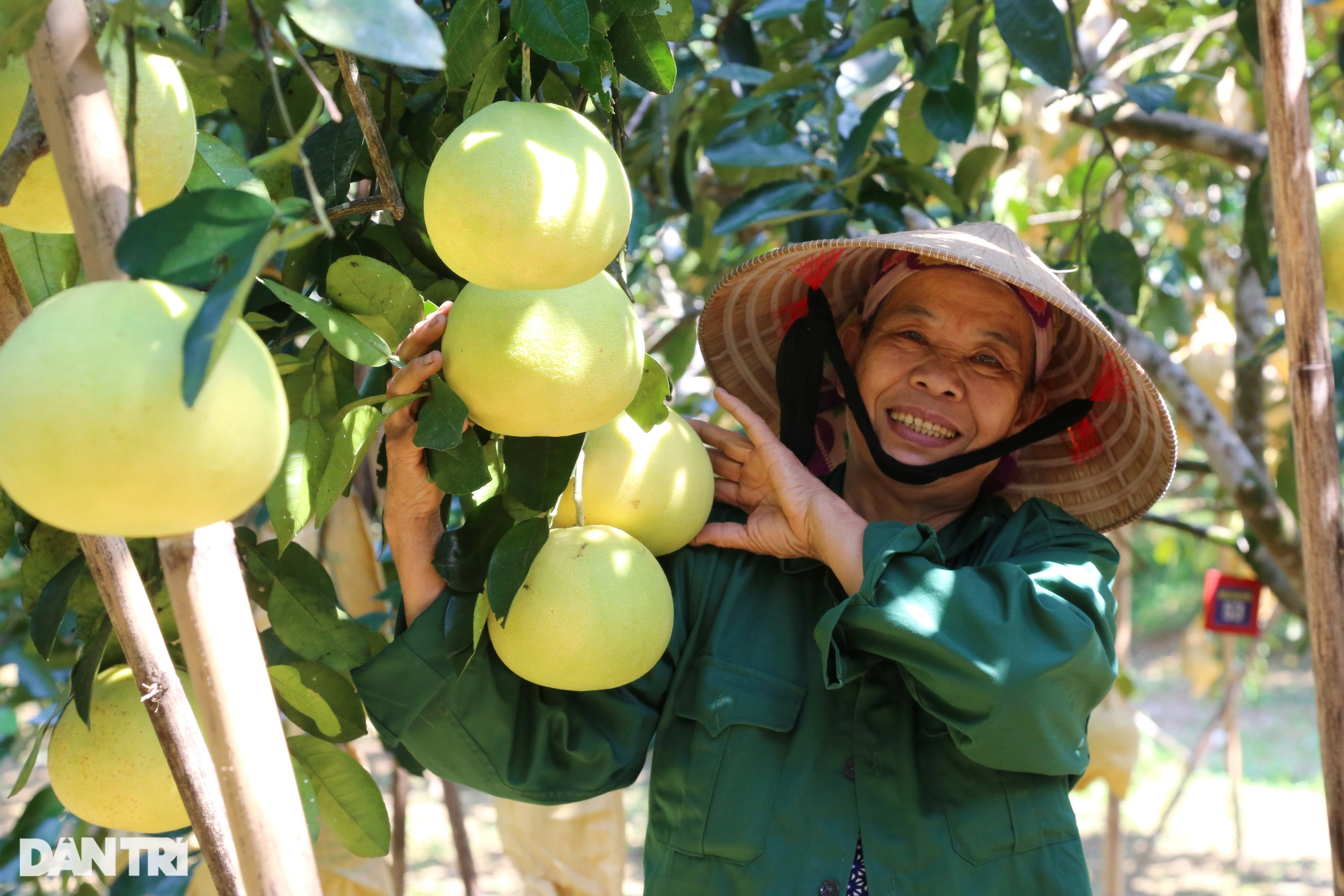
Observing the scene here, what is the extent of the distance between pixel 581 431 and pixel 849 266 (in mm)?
744

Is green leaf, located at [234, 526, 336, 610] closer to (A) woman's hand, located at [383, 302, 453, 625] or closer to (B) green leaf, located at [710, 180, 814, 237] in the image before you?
(A) woman's hand, located at [383, 302, 453, 625]

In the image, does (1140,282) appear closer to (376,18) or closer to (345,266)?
(345,266)

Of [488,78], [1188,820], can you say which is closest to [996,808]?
[488,78]

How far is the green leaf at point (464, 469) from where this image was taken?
2.46 feet

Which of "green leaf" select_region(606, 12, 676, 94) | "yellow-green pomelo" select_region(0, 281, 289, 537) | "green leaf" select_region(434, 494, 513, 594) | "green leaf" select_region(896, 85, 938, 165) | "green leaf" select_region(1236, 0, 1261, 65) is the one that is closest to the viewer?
"yellow-green pomelo" select_region(0, 281, 289, 537)

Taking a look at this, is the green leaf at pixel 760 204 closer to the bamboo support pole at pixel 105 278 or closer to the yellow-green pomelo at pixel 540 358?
the yellow-green pomelo at pixel 540 358

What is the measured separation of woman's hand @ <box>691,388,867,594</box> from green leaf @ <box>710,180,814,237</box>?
30 centimetres

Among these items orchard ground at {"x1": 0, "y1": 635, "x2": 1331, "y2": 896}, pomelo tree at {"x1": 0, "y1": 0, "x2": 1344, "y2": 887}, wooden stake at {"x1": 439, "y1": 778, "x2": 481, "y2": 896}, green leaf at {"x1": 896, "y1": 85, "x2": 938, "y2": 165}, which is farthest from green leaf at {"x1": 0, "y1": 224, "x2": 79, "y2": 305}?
orchard ground at {"x1": 0, "y1": 635, "x2": 1331, "y2": 896}

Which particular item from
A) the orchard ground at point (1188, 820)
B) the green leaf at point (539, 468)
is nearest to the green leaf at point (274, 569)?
the green leaf at point (539, 468)

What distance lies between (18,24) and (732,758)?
0.86m

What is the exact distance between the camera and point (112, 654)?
0.88 meters

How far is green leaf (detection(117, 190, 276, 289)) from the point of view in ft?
1.40

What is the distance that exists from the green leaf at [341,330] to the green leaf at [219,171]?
59 millimetres

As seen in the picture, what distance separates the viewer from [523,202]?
1.89 feet
